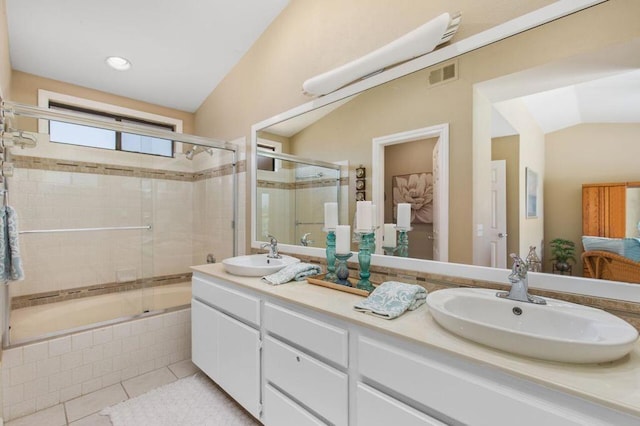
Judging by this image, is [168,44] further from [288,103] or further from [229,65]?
[288,103]

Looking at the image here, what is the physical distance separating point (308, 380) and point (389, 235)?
844 millimetres

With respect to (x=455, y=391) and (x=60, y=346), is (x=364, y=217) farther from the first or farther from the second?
(x=60, y=346)

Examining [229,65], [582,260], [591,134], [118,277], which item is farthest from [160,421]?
[229,65]

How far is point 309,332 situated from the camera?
1.30 metres

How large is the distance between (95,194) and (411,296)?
297 cm

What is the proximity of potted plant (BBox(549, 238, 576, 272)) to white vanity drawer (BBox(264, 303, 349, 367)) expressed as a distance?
Result: 0.88 metres

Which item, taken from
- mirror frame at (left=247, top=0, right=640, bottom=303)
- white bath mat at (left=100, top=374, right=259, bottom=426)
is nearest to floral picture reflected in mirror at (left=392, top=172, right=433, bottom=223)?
mirror frame at (left=247, top=0, right=640, bottom=303)

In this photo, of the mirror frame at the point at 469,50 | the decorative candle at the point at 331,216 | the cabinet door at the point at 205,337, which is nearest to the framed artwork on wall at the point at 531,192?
the mirror frame at the point at 469,50

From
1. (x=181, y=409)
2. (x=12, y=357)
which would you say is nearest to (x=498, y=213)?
(x=181, y=409)

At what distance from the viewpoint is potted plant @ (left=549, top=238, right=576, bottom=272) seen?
1.15 m

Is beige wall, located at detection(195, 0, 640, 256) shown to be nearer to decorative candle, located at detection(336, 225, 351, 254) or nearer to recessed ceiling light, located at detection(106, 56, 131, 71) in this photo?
decorative candle, located at detection(336, 225, 351, 254)

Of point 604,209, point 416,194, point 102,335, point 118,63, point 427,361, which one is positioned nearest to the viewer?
point 427,361

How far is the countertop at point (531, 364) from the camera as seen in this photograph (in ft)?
2.22

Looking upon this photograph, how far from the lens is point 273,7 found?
2.37 meters
